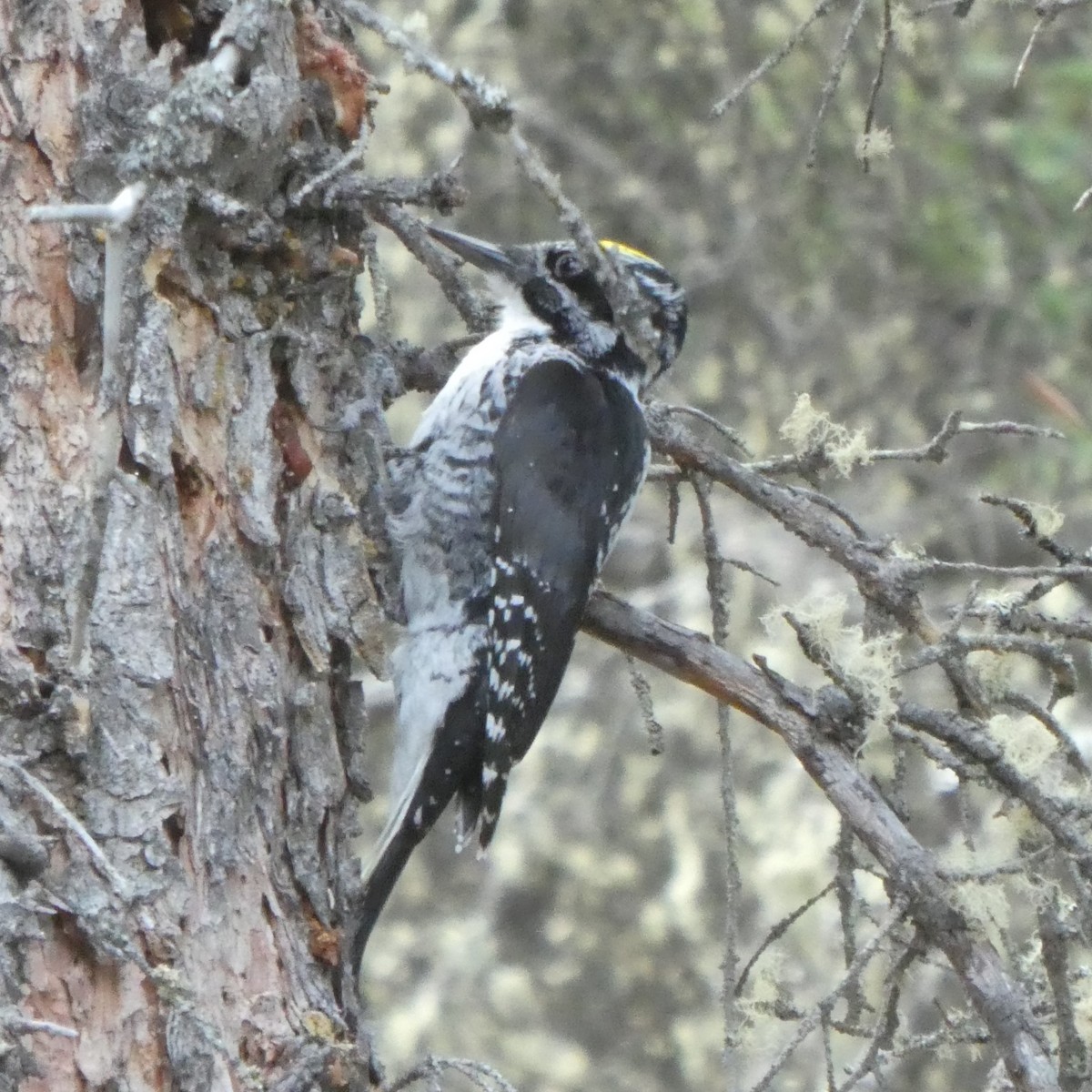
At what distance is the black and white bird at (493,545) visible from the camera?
333 cm

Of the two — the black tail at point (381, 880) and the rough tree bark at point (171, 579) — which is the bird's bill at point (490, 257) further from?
the black tail at point (381, 880)

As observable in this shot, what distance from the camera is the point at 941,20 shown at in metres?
5.47

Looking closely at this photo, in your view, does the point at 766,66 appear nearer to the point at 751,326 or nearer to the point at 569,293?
the point at 569,293

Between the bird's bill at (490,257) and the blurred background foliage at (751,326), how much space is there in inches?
71.1

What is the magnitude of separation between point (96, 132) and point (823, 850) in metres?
3.57

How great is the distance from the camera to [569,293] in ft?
12.8

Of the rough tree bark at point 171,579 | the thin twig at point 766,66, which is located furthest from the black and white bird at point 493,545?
the thin twig at point 766,66

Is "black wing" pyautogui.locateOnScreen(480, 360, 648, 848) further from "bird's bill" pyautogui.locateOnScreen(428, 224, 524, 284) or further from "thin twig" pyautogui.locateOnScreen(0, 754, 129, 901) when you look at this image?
"thin twig" pyautogui.locateOnScreen(0, 754, 129, 901)

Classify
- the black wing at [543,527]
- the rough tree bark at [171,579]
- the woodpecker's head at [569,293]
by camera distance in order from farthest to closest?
the woodpecker's head at [569,293], the black wing at [543,527], the rough tree bark at [171,579]

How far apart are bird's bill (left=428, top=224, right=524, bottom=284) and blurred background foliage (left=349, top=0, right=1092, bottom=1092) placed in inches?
71.1

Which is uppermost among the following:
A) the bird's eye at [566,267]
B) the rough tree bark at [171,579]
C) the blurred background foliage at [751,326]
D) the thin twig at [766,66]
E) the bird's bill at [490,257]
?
the blurred background foliage at [751,326]

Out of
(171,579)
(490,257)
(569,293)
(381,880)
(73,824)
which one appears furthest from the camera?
(569,293)

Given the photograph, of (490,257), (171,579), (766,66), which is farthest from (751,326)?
(171,579)

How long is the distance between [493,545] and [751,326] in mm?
2891
